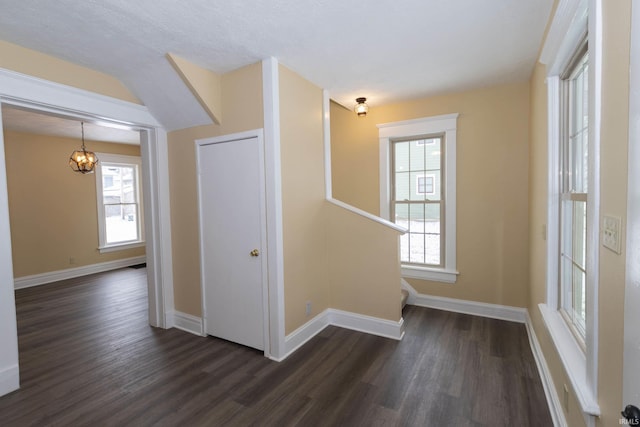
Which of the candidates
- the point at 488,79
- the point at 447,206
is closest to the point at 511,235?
the point at 447,206

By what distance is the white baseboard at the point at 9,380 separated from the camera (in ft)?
7.04

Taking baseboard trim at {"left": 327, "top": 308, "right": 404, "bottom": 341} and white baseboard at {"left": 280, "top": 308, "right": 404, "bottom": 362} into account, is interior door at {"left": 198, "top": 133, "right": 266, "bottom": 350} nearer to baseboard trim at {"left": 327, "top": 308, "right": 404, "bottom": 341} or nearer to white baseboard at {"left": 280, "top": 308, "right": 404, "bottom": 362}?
white baseboard at {"left": 280, "top": 308, "right": 404, "bottom": 362}

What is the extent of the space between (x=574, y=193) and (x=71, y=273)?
7268mm

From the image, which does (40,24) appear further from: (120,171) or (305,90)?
(120,171)

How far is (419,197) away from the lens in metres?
3.80

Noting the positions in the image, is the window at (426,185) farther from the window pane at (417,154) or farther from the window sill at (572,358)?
the window sill at (572,358)

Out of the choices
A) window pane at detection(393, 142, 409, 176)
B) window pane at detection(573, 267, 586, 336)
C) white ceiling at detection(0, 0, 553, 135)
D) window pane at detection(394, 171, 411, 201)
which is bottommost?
window pane at detection(573, 267, 586, 336)

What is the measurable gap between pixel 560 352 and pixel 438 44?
2272mm

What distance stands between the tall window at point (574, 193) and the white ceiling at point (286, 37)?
23.7 inches

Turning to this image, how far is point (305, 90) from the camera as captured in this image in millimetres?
Answer: 2949

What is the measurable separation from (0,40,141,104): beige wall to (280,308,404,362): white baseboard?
2861 millimetres

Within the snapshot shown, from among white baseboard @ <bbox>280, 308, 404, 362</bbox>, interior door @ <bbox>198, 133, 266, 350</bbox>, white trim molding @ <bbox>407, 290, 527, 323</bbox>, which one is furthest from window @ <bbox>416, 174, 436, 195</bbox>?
interior door @ <bbox>198, 133, 266, 350</bbox>

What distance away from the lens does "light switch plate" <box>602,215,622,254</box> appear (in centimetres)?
97

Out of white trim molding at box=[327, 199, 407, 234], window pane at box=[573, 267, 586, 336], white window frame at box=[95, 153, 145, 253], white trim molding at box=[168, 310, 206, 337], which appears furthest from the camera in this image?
white window frame at box=[95, 153, 145, 253]
